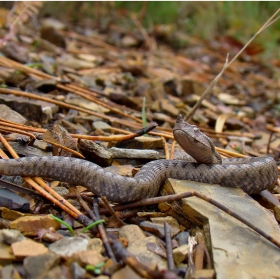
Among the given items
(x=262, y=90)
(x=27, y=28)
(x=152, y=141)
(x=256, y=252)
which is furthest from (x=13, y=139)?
(x=262, y=90)

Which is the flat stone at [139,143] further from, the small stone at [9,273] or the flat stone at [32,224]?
the small stone at [9,273]

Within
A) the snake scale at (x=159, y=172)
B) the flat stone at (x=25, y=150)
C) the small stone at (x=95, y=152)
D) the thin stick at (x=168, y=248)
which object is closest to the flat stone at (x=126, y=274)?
the thin stick at (x=168, y=248)

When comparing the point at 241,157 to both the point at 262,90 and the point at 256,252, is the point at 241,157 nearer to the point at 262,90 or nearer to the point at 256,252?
the point at 256,252

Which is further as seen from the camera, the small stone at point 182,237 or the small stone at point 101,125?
the small stone at point 101,125

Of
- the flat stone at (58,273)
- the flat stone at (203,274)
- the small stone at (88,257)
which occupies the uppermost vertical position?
the small stone at (88,257)

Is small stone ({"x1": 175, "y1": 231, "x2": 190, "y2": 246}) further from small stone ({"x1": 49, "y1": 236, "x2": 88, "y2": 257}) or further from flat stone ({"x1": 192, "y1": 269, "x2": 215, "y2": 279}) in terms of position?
small stone ({"x1": 49, "y1": 236, "x2": 88, "y2": 257})

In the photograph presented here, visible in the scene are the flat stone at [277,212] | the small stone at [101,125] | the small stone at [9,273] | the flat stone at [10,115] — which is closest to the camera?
the small stone at [9,273]

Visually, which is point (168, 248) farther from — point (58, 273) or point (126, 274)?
point (58, 273)

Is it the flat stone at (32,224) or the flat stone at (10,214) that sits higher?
the flat stone at (32,224)
